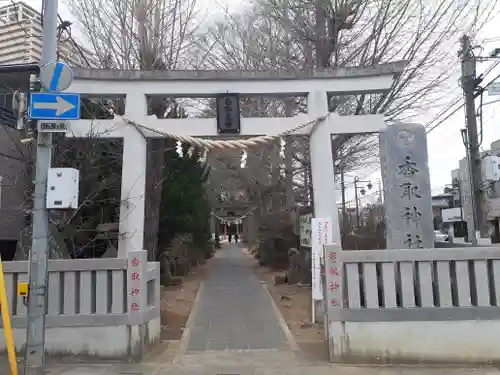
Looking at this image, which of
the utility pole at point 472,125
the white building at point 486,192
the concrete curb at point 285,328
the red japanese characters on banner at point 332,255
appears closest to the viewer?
the red japanese characters on banner at point 332,255

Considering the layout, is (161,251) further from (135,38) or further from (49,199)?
(49,199)

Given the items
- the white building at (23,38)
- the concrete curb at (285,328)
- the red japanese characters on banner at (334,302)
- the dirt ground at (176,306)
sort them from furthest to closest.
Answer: the white building at (23,38), the dirt ground at (176,306), the concrete curb at (285,328), the red japanese characters on banner at (334,302)

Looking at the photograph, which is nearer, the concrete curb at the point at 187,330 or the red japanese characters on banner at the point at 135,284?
the red japanese characters on banner at the point at 135,284

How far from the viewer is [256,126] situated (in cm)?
929

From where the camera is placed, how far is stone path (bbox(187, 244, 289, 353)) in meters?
7.84

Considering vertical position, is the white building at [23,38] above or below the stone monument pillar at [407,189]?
above

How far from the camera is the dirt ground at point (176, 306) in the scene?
8.86 m

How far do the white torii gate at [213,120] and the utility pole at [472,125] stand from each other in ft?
18.4

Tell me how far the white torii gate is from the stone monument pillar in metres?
0.56

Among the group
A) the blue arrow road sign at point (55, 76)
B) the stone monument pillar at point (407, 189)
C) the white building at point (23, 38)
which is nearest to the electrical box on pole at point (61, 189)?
the blue arrow road sign at point (55, 76)

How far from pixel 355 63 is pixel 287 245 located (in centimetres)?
809

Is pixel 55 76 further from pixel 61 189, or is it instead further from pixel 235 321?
pixel 235 321

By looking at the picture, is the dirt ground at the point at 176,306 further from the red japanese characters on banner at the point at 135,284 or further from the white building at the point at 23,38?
the white building at the point at 23,38

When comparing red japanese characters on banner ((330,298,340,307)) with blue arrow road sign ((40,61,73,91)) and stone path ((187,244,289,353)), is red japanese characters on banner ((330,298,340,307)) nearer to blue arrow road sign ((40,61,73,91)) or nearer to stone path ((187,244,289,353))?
stone path ((187,244,289,353))
